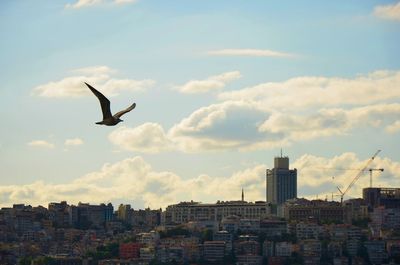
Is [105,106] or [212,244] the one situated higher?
[212,244]

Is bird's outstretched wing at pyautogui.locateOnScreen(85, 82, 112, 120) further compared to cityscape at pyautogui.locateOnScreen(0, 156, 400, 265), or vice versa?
cityscape at pyautogui.locateOnScreen(0, 156, 400, 265)

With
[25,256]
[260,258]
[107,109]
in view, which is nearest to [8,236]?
[25,256]

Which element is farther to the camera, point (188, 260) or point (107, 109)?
point (188, 260)

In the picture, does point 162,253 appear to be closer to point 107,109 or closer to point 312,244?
point 312,244

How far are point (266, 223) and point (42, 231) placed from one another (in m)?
27.9

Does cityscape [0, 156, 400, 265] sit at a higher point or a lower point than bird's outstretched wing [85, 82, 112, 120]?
higher

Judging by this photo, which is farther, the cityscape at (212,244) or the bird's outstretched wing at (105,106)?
the cityscape at (212,244)

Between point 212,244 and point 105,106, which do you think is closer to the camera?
point 105,106

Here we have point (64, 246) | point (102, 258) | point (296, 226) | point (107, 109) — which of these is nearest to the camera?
point (107, 109)

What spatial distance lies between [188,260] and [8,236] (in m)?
33.3

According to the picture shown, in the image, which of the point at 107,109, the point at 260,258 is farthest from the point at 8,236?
the point at 107,109

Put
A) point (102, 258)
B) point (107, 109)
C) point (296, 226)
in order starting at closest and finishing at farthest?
point (107, 109), point (102, 258), point (296, 226)

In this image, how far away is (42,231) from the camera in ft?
636

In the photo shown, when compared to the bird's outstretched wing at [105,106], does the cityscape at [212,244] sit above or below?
above
